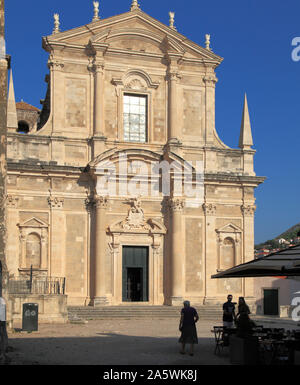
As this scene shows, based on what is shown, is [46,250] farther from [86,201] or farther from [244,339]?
[244,339]

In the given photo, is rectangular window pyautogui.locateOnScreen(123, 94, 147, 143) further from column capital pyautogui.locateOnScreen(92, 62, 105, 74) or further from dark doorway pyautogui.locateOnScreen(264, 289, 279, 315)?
dark doorway pyautogui.locateOnScreen(264, 289, 279, 315)

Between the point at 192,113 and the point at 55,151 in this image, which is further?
the point at 192,113

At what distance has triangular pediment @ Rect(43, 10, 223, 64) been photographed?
95.3ft

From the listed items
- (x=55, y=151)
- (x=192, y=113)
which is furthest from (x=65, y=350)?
(x=192, y=113)

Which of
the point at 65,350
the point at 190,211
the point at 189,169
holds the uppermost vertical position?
the point at 189,169

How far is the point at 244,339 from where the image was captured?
12859 millimetres

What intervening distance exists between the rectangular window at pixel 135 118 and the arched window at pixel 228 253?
6.28 metres

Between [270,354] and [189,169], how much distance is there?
52.5ft

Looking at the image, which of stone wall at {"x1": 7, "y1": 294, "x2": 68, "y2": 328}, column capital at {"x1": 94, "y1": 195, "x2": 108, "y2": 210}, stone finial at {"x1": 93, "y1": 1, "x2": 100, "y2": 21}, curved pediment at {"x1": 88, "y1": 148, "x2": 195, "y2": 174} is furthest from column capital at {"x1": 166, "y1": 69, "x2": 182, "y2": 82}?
stone wall at {"x1": 7, "y1": 294, "x2": 68, "y2": 328}

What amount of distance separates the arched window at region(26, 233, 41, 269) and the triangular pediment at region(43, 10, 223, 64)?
865 cm
